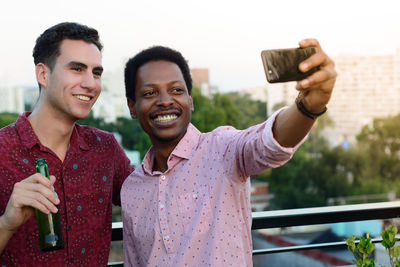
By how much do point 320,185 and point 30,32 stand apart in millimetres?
27003

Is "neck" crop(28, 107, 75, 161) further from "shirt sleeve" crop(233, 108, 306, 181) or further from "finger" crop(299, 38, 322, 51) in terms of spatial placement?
"finger" crop(299, 38, 322, 51)

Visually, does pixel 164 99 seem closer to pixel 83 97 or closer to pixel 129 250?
pixel 83 97

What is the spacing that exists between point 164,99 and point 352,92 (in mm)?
56178

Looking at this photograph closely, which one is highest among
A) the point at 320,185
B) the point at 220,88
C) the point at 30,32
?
the point at 30,32

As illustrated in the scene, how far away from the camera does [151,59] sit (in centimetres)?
188

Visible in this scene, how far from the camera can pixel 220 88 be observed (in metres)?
44.0

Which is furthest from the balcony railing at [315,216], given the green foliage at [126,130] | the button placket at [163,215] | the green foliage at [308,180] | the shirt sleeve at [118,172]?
the green foliage at [308,180]

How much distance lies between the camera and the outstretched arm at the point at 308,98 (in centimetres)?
118

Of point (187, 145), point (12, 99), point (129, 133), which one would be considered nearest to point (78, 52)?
point (187, 145)

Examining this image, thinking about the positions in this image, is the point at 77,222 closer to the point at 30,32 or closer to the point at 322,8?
the point at 30,32

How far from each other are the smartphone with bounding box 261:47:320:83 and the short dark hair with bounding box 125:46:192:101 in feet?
2.48

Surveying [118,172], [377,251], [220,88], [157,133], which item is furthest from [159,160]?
[220,88]

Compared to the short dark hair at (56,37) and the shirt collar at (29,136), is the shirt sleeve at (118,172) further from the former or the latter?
the short dark hair at (56,37)

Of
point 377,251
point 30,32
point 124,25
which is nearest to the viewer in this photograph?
point 377,251
